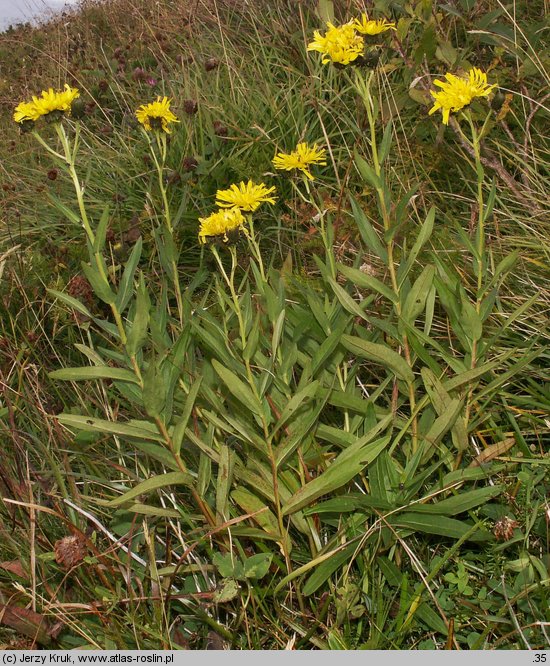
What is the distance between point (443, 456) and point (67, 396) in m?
1.16

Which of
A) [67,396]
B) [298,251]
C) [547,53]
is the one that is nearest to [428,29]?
[547,53]

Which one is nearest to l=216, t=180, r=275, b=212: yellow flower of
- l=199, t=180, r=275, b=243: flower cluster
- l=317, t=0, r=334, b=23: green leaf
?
l=199, t=180, r=275, b=243: flower cluster

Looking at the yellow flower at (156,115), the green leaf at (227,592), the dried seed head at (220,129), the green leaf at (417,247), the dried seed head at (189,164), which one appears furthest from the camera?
the dried seed head at (220,129)

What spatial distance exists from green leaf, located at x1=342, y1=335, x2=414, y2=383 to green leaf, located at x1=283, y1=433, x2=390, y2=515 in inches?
7.2

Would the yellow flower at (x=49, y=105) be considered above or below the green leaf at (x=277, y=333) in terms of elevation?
above

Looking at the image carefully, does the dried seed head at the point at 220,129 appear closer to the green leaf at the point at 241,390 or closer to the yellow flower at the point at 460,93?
the yellow flower at the point at 460,93

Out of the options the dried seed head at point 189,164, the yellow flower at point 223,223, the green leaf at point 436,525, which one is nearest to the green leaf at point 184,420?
the yellow flower at point 223,223

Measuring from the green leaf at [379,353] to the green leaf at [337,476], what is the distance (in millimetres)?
184

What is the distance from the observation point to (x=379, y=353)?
4.63ft

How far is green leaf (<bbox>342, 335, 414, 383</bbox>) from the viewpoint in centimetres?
140

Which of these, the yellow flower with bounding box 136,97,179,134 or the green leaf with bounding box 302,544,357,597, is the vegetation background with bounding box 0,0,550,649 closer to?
the green leaf with bounding box 302,544,357,597

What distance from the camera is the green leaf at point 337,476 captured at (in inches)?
50.5

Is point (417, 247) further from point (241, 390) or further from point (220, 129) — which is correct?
point (220, 129)

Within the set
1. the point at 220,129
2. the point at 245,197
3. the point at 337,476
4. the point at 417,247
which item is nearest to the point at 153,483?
the point at 337,476
